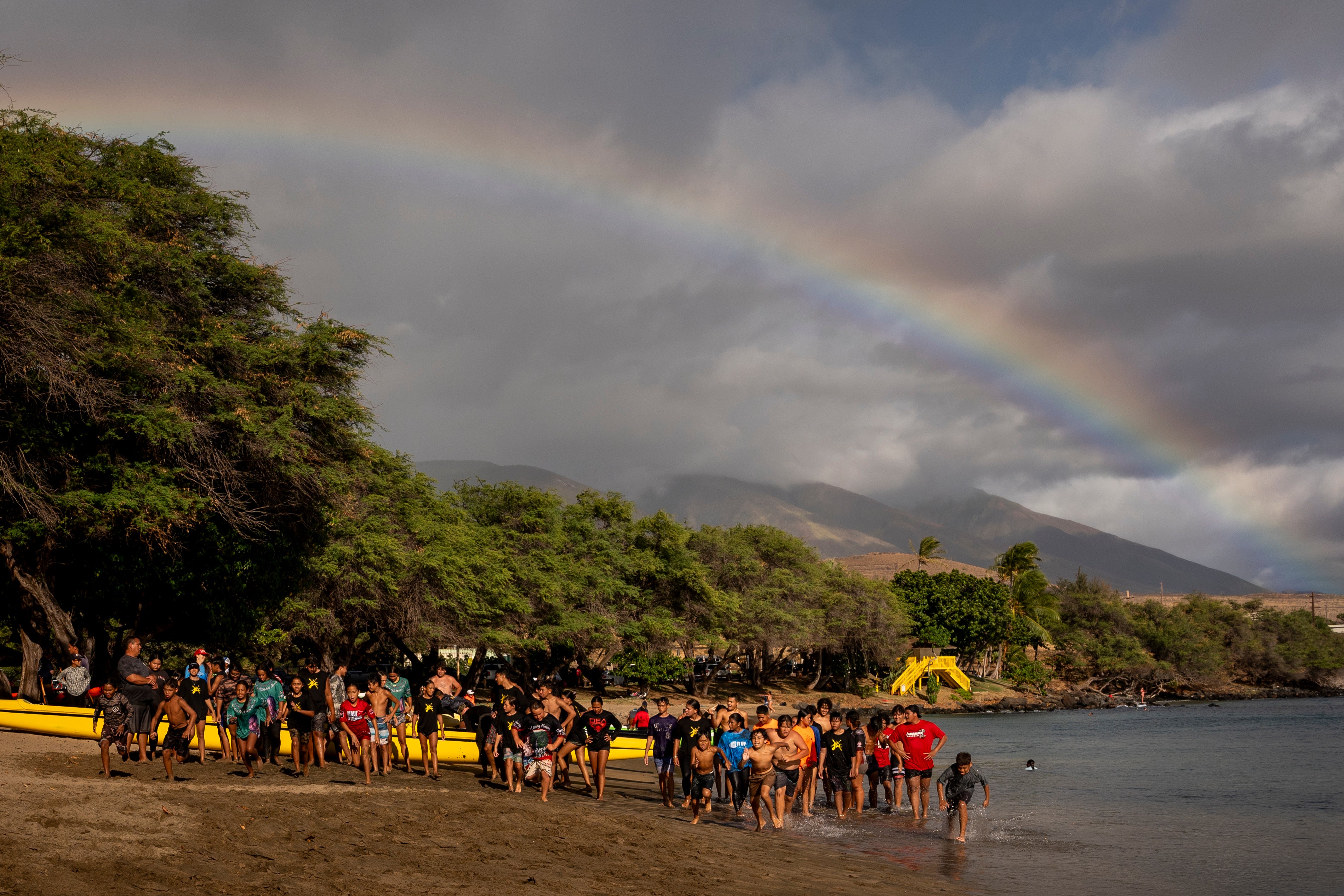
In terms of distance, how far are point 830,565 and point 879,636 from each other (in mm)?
7437

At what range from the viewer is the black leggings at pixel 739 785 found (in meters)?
16.2

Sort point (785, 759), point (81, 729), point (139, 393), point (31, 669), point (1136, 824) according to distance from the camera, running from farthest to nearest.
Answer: point (31, 669) → point (139, 393) → point (1136, 824) → point (81, 729) → point (785, 759)

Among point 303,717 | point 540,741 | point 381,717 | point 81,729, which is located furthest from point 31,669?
point 540,741

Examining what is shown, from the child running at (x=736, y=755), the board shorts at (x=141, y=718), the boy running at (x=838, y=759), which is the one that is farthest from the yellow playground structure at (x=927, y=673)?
the board shorts at (x=141, y=718)

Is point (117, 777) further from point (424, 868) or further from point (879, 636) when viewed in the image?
point (879, 636)

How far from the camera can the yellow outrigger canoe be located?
773 inches

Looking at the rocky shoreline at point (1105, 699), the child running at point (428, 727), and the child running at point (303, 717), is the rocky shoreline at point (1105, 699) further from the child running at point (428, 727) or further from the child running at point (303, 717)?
the child running at point (303, 717)

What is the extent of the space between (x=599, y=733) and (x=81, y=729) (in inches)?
440

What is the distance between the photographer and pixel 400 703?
17.2 metres

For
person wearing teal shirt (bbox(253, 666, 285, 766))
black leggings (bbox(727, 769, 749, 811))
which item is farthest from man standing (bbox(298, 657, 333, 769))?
black leggings (bbox(727, 769, 749, 811))

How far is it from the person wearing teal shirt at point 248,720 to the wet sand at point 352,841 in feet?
1.36

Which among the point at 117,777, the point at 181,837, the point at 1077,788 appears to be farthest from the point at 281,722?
the point at 1077,788

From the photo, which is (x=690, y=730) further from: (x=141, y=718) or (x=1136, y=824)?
(x=1136, y=824)

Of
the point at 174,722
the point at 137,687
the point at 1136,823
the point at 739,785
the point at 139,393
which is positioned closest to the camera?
the point at 174,722
